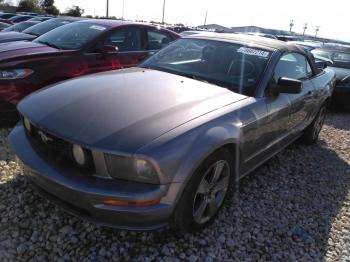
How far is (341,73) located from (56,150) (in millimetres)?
7037

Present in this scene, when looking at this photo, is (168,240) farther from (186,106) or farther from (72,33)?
(72,33)

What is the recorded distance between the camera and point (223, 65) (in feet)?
11.9

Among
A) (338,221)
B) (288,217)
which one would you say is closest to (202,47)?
(288,217)

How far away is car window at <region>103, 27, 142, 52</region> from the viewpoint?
557 cm

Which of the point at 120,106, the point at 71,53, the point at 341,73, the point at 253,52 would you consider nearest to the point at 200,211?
the point at 120,106

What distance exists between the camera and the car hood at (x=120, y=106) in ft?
7.75

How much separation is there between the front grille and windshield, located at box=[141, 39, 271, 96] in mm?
1529

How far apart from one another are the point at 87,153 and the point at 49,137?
0.41 meters

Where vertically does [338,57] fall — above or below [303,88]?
below

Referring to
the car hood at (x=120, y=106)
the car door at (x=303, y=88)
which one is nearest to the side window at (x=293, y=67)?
the car door at (x=303, y=88)

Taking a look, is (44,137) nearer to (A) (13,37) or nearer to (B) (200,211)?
(B) (200,211)

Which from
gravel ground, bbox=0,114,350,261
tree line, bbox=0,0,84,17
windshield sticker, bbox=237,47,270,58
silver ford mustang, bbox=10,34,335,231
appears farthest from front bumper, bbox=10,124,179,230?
tree line, bbox=0,0,84,17

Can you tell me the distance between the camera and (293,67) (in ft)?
13.9

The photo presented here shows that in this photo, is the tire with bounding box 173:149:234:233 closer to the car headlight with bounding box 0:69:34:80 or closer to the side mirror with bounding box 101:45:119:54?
the car headlight with bounding box 0:69:34:80
